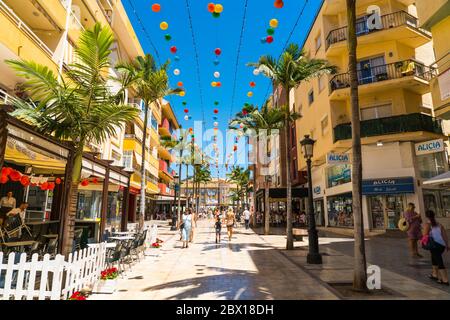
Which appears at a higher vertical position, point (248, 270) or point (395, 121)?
point (395, 121)

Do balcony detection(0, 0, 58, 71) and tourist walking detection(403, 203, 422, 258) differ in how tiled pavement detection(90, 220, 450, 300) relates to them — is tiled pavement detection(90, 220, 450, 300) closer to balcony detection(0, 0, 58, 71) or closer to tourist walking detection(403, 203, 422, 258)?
tourist walking detection(403, 203, 422, 258)

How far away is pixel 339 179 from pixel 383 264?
45.1 feet

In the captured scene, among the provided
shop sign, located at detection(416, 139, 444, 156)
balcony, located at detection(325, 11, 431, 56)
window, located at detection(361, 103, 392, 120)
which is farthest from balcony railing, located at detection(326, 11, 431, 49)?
shop sign, located at detection(416, 139, 444, 156)

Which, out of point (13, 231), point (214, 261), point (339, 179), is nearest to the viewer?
point (13, 231)

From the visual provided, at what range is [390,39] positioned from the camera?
2052cm

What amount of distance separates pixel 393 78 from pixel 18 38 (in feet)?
70.0

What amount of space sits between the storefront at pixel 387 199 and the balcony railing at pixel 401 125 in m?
3.20

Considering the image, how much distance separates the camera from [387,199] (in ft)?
63.1

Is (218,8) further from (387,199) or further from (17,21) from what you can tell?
(387,199)

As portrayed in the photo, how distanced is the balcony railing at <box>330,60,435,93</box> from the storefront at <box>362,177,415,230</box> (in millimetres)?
7199

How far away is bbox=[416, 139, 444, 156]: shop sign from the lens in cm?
1609
